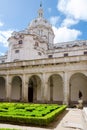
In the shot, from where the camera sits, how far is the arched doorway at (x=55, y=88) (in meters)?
30.9

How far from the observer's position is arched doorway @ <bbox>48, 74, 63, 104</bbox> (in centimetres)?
3088

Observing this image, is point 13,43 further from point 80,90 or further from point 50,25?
point 80,90

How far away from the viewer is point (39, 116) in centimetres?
1257

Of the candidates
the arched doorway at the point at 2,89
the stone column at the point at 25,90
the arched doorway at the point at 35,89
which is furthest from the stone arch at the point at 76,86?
the arched doorway at the point at 2,89

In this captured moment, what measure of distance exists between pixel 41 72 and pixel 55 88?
4701 millimetres

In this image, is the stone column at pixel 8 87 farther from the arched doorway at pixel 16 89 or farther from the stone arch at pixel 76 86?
the stone arch at pixel 76 86

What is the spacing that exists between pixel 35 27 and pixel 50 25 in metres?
4.10

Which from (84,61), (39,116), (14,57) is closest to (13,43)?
(14,57)

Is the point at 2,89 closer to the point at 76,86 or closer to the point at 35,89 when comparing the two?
the point at 35,89

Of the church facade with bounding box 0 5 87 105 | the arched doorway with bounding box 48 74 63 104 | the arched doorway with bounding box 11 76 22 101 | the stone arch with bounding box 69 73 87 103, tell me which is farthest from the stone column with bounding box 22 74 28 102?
the stone arch with bounding box 69 73 87 103

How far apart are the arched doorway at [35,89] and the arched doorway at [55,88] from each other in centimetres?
209

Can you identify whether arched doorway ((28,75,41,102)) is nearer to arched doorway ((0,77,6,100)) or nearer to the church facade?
the church facade

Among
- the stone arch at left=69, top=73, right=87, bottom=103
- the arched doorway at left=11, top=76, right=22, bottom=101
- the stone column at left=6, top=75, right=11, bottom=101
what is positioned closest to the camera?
the stone arch at left=69, top=73, right=87, bottom=103

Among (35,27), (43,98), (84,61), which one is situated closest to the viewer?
(84,61)
